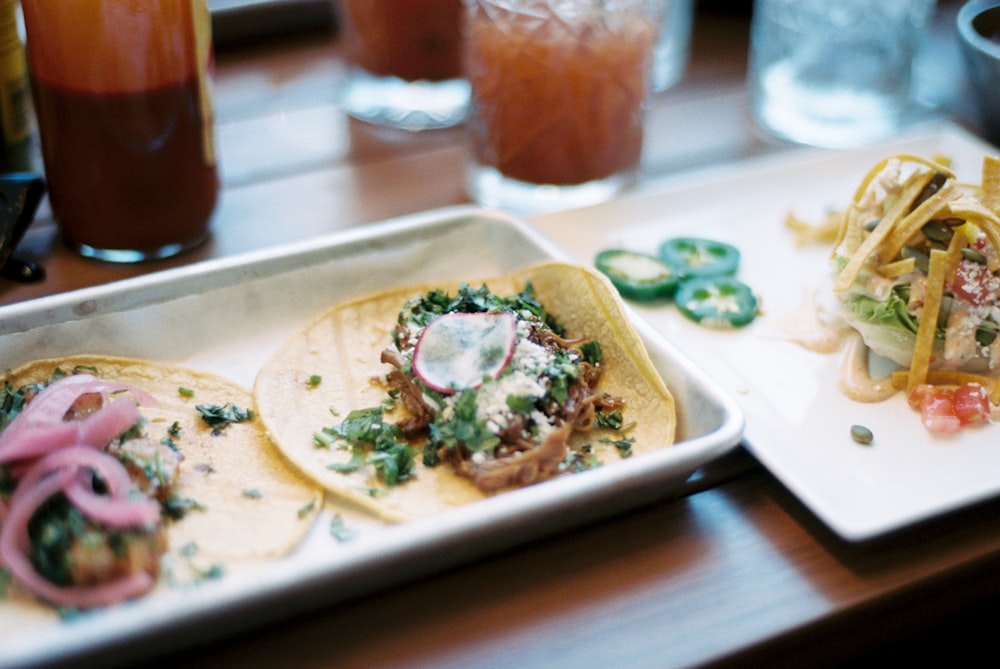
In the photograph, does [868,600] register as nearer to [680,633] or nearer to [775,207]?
[680,633]

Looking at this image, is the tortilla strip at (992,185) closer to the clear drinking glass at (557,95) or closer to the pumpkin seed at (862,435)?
the pumpkin seed at (862,435)

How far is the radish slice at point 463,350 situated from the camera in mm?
1400

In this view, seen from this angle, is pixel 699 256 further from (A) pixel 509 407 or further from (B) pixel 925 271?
(A) pixel 509 407

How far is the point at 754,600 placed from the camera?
1.23 meters

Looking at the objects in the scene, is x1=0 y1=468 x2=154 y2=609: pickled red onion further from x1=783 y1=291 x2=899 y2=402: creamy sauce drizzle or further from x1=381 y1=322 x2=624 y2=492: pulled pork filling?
x1=783 y1=291 x2=899 y2=402: creamy sauce drizzle

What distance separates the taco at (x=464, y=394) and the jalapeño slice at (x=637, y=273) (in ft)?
0.57

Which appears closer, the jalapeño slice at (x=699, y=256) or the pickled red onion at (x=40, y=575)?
the pickled red onion at (x=40, y=575)

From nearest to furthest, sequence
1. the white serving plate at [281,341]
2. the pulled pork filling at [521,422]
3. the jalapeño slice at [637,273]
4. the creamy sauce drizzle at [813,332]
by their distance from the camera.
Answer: the white serving plate at [281,341]
the pulled pork filling at [521,422]
the creamy sauce drizzle at [813,332]
the jalapeño slice at [637,273]

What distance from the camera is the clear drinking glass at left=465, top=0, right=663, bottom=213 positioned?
1.93 metres

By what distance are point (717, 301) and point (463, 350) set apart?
0.55m

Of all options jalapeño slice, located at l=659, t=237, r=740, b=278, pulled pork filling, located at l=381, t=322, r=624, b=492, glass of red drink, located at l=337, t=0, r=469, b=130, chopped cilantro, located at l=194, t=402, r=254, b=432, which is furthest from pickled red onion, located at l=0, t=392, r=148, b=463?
glass of red drink, located at l=337, t=0, r=469, b=130

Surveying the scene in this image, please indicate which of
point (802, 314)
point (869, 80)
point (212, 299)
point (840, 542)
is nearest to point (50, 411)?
point (212, 299)

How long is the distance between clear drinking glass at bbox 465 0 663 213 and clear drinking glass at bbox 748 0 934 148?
0.59m

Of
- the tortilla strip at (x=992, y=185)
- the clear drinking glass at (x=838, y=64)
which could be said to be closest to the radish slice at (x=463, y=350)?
the tortilla strip at (x=992, y=185)
